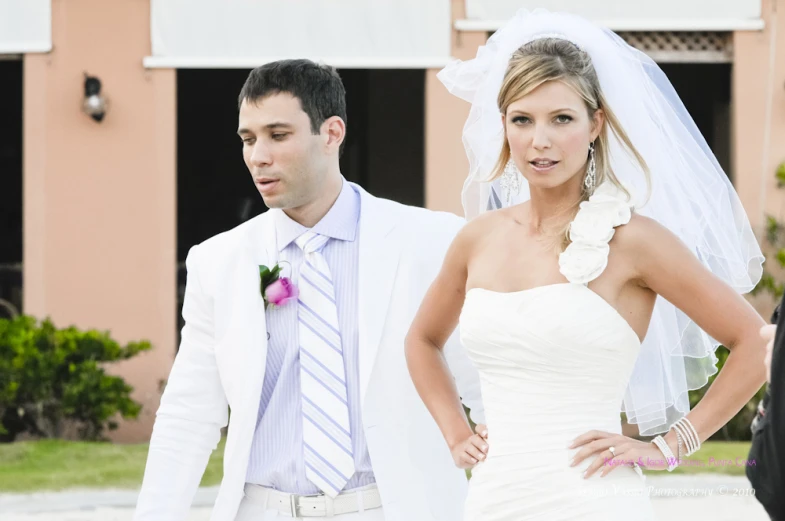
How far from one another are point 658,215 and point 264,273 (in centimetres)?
110

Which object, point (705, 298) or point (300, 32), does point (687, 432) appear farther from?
Answer: point (300, 32)

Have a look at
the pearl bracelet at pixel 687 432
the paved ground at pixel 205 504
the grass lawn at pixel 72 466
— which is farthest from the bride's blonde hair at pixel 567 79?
the grass lawn at pixel 72 466

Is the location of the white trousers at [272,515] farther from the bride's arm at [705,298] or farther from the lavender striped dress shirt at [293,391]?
the bride's arm at [705,298]

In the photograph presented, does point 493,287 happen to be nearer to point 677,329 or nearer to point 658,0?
point 677,329

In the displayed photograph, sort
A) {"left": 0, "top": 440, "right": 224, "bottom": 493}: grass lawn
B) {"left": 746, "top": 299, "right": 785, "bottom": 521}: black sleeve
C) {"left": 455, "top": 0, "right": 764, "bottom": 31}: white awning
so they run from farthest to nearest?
{"left": 455, "top": 0, "right": 764, "bottom": 31}: white awning < {"left": 0, "top": 440, "right": 224, "bottom": 493}: grass lawn < {"left": 746, "top": 299, "right": 785, "bottom": 521}: black sleeve

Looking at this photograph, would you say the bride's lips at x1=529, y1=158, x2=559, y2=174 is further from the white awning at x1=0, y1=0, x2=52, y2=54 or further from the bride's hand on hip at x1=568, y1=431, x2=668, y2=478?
the white awning at x1=0, y1=0, x2=52, y2=54

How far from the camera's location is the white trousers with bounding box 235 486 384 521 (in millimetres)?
3535

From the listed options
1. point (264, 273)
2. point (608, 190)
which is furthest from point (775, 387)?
point (264, 273)

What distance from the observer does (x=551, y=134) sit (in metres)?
3.14

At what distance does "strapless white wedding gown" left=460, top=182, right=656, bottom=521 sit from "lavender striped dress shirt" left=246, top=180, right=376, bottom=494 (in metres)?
0.52

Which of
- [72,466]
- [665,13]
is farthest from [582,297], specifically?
[665,13]

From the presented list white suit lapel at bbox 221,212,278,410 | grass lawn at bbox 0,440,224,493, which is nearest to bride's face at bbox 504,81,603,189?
white suit lapel at bbox 221,212,278,410

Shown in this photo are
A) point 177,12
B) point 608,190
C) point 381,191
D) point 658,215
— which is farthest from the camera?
point 381,191

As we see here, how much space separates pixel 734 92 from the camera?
Result: 37.6ft
